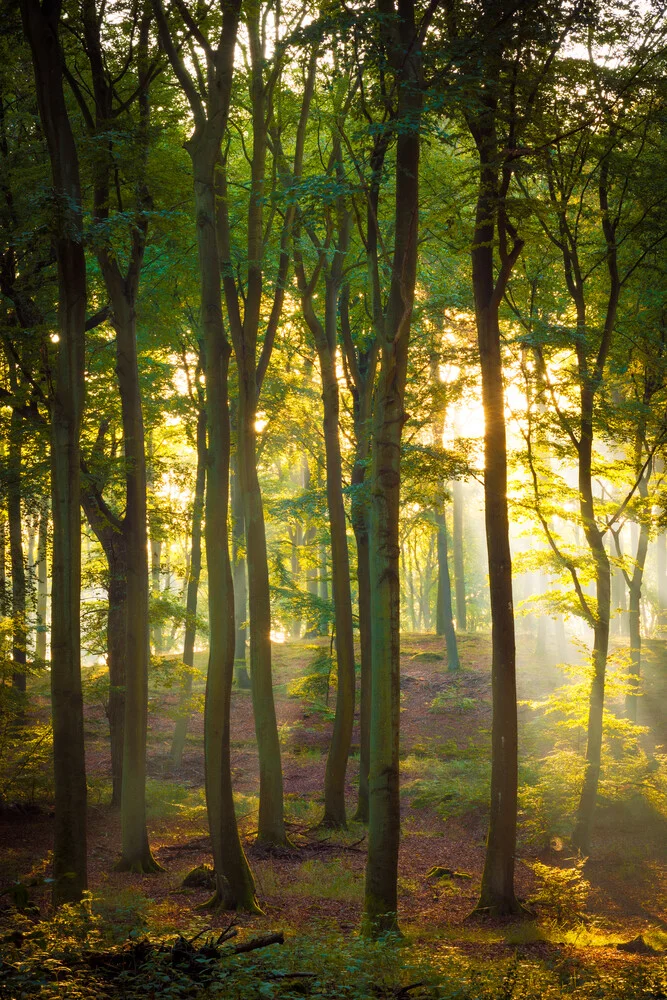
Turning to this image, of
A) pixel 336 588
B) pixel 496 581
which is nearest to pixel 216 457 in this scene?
pixel 496 581

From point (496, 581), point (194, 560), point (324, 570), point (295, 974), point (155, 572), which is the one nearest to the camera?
point (295, 974)

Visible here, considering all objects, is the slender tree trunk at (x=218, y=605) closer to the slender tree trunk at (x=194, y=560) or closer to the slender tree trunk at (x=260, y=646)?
the slender tree trunk at (x=260, y=646)

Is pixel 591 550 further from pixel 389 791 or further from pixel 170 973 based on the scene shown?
pixel 170 973

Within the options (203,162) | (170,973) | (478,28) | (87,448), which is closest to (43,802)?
(87,448)

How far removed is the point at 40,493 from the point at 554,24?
10.3 metres

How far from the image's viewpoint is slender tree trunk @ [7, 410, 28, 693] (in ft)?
41.1

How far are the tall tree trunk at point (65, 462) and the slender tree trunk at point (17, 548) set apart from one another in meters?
2.76

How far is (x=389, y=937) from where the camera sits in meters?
7.70

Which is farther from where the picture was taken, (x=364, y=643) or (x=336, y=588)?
(x=364, y=643)

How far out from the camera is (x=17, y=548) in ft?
60.3

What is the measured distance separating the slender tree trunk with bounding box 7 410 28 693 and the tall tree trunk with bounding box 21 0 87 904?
2756mm

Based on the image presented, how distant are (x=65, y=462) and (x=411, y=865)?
9.26 meters

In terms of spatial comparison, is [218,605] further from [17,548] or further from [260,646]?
[17,548]

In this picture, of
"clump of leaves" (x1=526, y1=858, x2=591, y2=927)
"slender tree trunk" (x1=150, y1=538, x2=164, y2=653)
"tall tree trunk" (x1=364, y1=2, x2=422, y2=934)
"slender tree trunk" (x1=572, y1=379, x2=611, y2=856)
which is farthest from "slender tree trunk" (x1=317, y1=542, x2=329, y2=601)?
"clump of leaves" (x1=526, y1=858, x2=591, y2=927)
